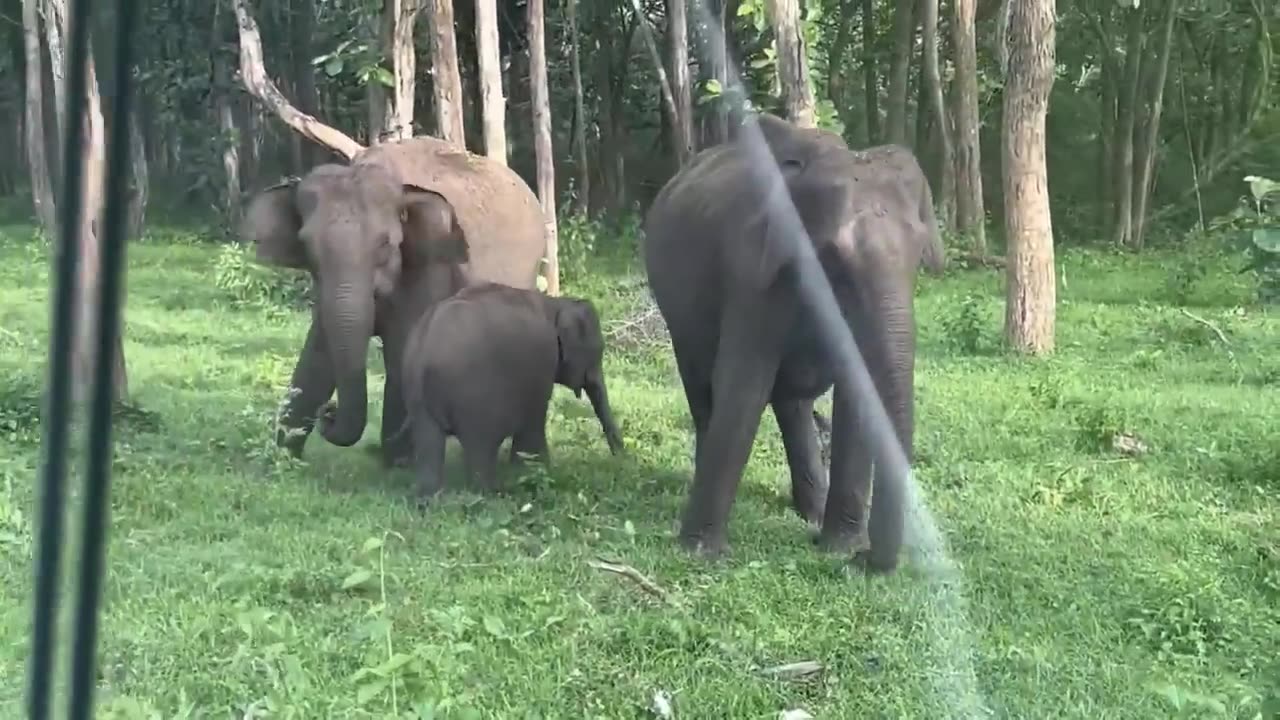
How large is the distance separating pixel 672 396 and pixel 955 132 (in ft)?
27.3

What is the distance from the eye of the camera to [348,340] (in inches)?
237

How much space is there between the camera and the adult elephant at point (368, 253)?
6.09m

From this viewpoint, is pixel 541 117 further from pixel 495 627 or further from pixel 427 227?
pixel 495 627

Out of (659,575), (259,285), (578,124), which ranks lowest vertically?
(659,575)

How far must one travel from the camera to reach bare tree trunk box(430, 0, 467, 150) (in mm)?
9539

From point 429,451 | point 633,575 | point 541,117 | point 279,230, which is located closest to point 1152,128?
point 541,117

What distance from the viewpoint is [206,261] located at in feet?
41.2

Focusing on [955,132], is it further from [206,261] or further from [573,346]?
[573,346]

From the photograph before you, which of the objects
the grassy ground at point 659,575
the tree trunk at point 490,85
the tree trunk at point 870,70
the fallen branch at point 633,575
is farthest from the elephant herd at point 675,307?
the tree trunk at point 870,70

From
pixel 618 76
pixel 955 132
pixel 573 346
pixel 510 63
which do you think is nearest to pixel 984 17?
pixel 955 132

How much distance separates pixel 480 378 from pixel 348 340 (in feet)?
1.89

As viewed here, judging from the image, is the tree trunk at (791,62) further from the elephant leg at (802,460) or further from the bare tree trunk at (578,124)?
the bare tree trunk at (578,124)

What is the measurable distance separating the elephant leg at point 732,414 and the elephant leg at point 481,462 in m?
1.09

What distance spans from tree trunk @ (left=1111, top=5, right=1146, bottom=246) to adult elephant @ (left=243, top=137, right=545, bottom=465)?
35.4 feet
